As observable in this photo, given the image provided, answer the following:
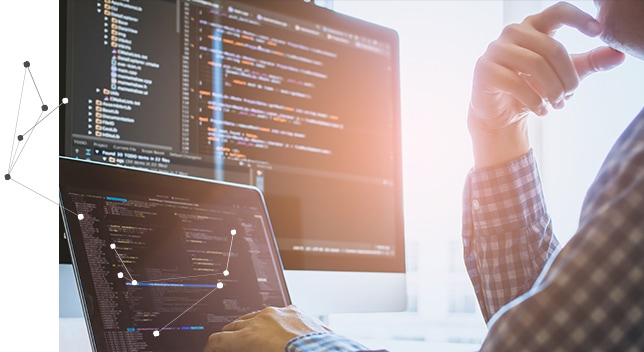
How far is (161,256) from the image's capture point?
828mm

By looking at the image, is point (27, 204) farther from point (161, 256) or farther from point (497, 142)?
point (497, 142)

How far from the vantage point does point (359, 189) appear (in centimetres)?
127

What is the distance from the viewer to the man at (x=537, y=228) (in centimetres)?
43

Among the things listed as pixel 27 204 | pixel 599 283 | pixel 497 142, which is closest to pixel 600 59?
pixel 497 142

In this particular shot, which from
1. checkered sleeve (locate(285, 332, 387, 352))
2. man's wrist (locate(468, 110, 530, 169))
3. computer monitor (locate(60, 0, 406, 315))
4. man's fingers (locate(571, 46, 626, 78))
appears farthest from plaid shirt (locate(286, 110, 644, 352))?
computer monitor (locate(60, 0, 406, 315))

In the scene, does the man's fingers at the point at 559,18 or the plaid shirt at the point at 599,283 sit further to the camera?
the man's fingers at the point at 559,18

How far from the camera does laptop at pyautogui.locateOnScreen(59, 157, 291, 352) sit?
750 mm

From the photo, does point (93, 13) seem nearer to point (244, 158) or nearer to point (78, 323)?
point (244, 158)

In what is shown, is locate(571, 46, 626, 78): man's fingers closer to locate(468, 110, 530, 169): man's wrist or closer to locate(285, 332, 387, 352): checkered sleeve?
locate(468, 110, 530, 169): man's wrist

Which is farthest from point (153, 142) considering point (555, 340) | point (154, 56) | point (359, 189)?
point (555, 340)

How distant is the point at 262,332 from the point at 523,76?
0.41 metres

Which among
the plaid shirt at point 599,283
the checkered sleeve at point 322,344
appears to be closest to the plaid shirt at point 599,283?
the plaid shirt at point 599,283

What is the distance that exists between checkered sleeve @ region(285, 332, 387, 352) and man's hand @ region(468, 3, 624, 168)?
32 cm

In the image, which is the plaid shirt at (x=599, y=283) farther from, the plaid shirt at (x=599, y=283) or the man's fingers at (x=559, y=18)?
the man's fingers at (x=559, y=18)
